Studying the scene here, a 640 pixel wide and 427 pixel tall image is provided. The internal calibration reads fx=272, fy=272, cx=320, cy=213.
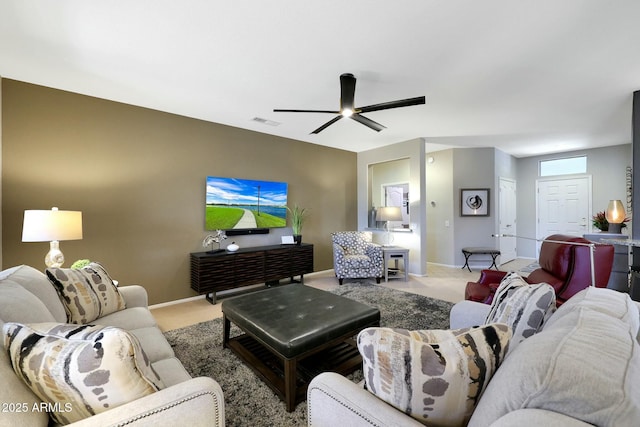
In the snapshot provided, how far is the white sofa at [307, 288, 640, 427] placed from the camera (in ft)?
1.81

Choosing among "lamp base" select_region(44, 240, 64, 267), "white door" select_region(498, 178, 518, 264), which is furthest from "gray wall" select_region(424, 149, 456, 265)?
"lamp base" select_region(44, 240, 64, 267)

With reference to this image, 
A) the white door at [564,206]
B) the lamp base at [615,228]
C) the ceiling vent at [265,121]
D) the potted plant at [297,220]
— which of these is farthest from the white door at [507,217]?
the ceiling vent at [265,121]

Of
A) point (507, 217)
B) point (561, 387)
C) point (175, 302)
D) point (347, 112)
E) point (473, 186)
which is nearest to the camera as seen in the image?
point (561, 387)

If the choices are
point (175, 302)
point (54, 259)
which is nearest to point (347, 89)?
point (54, 259)

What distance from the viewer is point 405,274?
494 centimetres

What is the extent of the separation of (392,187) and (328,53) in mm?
5063

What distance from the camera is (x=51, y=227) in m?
2.38

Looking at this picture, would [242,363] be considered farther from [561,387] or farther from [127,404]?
[561,387]

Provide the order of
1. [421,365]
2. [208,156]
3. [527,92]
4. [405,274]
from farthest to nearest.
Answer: [405,274] < [208,156] < [527,92] < [421,365]

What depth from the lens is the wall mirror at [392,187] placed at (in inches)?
265

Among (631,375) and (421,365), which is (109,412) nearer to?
(421,365)

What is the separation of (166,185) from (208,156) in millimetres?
746

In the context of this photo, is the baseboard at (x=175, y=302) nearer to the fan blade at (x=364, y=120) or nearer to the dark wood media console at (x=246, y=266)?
the dark wood media console at (x=246, y=266)

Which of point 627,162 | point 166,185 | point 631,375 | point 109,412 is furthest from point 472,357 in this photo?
point 627,162
